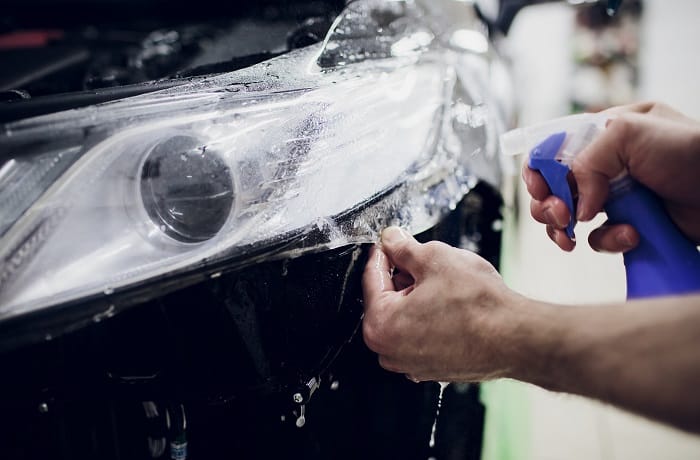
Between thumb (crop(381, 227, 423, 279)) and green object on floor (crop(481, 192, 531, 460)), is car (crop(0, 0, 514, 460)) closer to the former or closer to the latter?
thumb (crop(381, 227, 423, 279))

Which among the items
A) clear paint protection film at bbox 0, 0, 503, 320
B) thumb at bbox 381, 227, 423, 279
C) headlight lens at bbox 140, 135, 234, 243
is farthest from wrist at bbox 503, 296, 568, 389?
headlight lens at bbox 140, 135, 234, 243

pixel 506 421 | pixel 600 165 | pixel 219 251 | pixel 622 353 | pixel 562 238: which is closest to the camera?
pixel 622 353

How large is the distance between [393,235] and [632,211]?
0.37 meters

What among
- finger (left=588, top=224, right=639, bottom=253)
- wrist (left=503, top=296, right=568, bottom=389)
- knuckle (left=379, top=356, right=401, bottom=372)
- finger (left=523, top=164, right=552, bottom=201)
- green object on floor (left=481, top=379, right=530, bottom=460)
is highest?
finger (left=523, top=164, right=552, bottom=201)

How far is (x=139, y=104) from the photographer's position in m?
0.66

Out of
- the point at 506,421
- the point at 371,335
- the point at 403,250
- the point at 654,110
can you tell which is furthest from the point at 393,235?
the point at 506,421

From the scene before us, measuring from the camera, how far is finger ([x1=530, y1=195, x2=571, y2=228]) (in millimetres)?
819

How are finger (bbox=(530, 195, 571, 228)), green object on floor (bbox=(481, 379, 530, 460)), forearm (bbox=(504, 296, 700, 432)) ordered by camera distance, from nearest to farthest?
forearm (bbox=(504, 296, 700, 432)) < finger (bbox=(530, 195, 571, 228)) < green object on floor (bbox=(481, 379, 530, 460))

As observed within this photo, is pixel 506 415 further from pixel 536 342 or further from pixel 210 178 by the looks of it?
pixel 210 178

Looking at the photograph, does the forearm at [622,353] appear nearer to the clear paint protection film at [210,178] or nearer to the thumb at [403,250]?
the thumb at [403,250]

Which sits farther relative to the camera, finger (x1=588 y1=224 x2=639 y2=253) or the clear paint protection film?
finger (x1=588 y1=224 x2=639 y2=253)

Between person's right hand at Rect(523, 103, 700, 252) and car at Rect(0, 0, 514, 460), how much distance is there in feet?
0.91

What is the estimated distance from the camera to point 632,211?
785mm

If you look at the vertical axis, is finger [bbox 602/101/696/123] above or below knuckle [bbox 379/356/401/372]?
above
